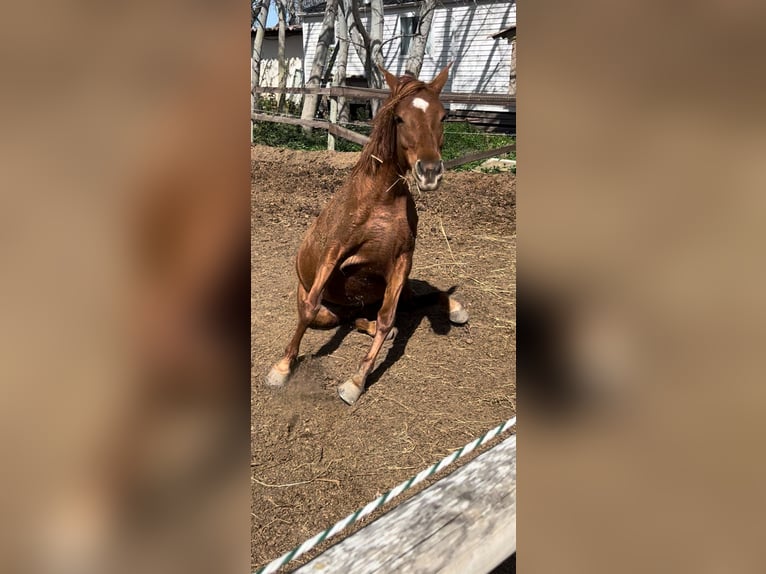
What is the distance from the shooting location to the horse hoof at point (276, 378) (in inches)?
155

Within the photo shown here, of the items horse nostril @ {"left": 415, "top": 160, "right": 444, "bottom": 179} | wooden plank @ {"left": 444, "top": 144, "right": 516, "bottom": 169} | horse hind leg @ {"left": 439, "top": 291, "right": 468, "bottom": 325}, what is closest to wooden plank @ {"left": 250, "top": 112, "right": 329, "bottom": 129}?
wooden plank @ {"left": 444, "top": 144, "right": 516, "bottom": 169}

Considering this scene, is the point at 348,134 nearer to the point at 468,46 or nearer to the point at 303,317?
the point at 303,317

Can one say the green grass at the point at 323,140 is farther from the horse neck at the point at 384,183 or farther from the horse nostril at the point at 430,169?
the horse nostril at the point at 430,169

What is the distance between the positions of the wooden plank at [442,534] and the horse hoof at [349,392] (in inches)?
90.9

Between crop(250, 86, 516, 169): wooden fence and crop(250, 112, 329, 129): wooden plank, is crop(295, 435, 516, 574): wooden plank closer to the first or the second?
crop(250, 86, 516, 169): wooden fence

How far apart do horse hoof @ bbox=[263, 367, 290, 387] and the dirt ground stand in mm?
47

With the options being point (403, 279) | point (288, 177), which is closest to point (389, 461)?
point (403, 279)

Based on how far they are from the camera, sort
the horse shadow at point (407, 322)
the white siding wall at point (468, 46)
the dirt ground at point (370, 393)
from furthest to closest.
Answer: the white siding wall at point (468, 46)
the horse shadow at point (407, 322)
the dirt ground at point (370, 393)

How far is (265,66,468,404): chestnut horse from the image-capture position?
330 centimetres
